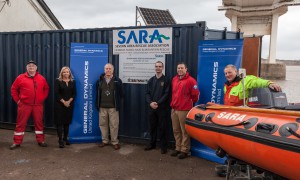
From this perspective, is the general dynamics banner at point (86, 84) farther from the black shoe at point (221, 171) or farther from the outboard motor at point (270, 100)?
the outboard motor at point (270, 100)

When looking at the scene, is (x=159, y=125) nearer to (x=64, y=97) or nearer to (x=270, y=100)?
(x=64, y=97)

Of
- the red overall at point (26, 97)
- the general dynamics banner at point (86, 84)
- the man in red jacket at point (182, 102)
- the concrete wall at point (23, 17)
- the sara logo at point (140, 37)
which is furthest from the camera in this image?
the concrete wall at point (23, 17)

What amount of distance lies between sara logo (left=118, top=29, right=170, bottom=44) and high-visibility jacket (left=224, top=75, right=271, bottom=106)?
5.61 ft

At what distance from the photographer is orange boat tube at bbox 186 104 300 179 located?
2.68 metres

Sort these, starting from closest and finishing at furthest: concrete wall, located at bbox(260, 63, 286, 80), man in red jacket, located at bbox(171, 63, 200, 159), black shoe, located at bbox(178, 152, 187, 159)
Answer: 1. man in red jacket, located at bbox(171, 63, 200, 159)
2. black shoe, located at bbox(178, 152, 187, 159)
3. concrete wall, located at bbox(260, 63, 286, 80)

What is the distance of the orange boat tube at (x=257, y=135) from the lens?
8.78 ft

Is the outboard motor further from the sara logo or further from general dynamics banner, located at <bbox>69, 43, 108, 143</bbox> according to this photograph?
general dynamics banner, located at <bbox>69, 43, 108, 143</bbox>

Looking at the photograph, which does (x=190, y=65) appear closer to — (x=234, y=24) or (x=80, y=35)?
(x=80, y=35)

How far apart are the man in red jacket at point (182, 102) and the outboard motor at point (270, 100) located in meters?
1.24

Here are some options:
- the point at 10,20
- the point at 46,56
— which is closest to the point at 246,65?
the point at 46,56

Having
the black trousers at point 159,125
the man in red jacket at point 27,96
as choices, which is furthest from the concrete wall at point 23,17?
the black trousers at point 159,125

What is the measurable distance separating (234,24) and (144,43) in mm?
21094

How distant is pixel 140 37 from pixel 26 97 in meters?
2.42

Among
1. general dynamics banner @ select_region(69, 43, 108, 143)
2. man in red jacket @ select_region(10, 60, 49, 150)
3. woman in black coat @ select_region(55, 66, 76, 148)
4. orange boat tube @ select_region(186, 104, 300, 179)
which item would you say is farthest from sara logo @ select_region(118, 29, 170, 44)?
orange boat tube @ select_region(186, 104, 300, 179)
